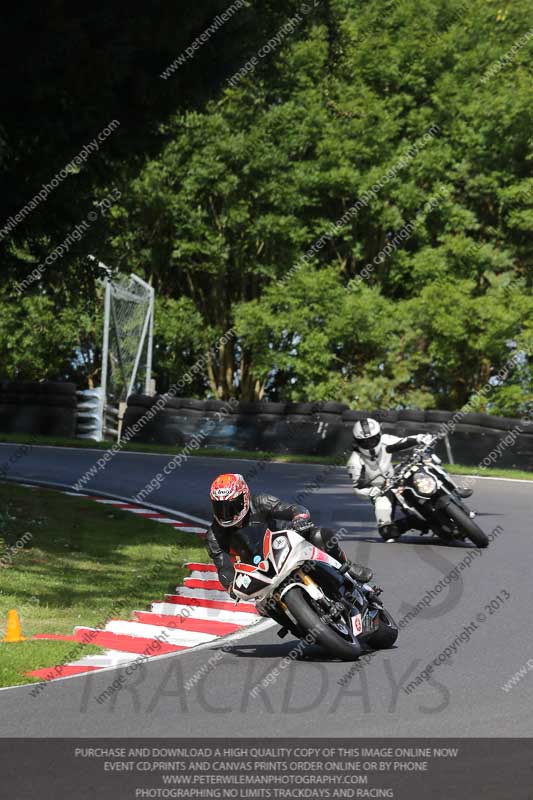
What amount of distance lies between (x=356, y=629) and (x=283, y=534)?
0.84 m

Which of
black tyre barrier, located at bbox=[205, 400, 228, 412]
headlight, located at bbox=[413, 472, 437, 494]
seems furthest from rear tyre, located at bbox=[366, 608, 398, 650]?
black tyre barrier, located at bbox=[205, 400, 228, 412]

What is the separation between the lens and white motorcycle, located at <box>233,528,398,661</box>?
8.56 m

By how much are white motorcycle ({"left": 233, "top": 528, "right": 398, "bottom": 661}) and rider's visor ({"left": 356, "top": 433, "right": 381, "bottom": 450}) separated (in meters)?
5.97

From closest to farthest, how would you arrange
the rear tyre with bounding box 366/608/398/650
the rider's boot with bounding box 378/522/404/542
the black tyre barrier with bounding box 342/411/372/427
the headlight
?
the rear tyre with bounding box 366/608/398/650 → the headlight → the rider's boot with bounding box 378/522/404/542 → the black tyre barrier with bounding box 342/411/372/427

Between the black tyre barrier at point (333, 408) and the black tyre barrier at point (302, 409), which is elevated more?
the black tyre barrier at point (333, 408)

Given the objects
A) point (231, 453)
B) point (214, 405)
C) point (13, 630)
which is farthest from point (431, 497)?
point (214, 405)

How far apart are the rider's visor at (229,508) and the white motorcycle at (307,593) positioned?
261mm

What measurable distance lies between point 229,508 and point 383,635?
1442 mm

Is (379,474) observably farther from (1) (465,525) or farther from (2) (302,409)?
(2) (302,409)

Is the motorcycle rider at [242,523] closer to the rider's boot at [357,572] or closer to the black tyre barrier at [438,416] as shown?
the rider's boot at [357,572]

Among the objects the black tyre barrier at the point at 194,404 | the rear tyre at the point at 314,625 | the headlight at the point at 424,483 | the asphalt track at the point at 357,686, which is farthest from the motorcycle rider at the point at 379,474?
the black tyre barrier at the point at 194,404

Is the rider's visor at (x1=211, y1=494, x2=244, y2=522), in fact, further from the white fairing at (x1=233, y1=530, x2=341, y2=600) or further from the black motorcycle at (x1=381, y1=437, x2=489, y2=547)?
the black motorcycle at (x1=381, y1=437, x2=489, y2=547)

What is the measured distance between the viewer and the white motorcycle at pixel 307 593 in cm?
856
